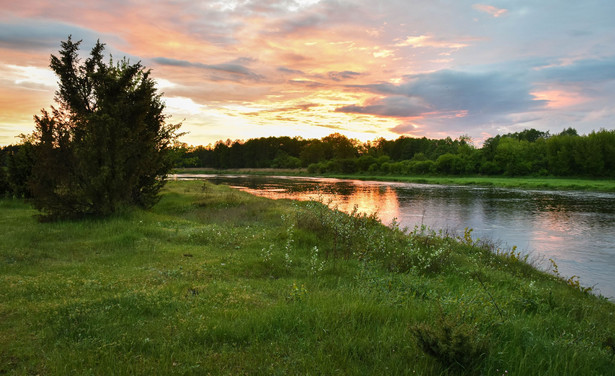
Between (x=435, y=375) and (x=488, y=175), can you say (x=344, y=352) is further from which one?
(x=488, y=175)

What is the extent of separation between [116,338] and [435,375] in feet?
13.8

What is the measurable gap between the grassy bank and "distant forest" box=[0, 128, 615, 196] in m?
16.9

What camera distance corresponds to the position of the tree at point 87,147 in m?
15.1

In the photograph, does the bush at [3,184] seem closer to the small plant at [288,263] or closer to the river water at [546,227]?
the river water at [546,227]

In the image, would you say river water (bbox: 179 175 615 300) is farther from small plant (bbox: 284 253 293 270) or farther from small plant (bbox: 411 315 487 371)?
small plant (bbox: 411 315 487 371)

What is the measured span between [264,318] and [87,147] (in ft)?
45.1

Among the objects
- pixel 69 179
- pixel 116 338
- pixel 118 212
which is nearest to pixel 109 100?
pixel 69 179

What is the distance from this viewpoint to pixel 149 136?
62.1 feet

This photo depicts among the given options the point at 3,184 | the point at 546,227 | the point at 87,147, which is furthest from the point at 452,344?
the point at 3,184

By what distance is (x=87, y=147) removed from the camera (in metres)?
15.3

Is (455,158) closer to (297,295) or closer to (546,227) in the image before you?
(546,227)

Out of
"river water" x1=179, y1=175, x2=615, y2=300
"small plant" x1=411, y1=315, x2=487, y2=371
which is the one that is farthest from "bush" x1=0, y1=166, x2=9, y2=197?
"small plant" x1=411, y1=315, x2=487, y2=371

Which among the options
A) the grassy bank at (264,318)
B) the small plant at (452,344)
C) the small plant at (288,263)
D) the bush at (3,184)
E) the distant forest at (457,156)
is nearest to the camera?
the small plant at (452,344)

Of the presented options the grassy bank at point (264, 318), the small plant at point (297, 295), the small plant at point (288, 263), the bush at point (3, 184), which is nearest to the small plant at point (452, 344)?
the grassy bank at point (264, 318)
